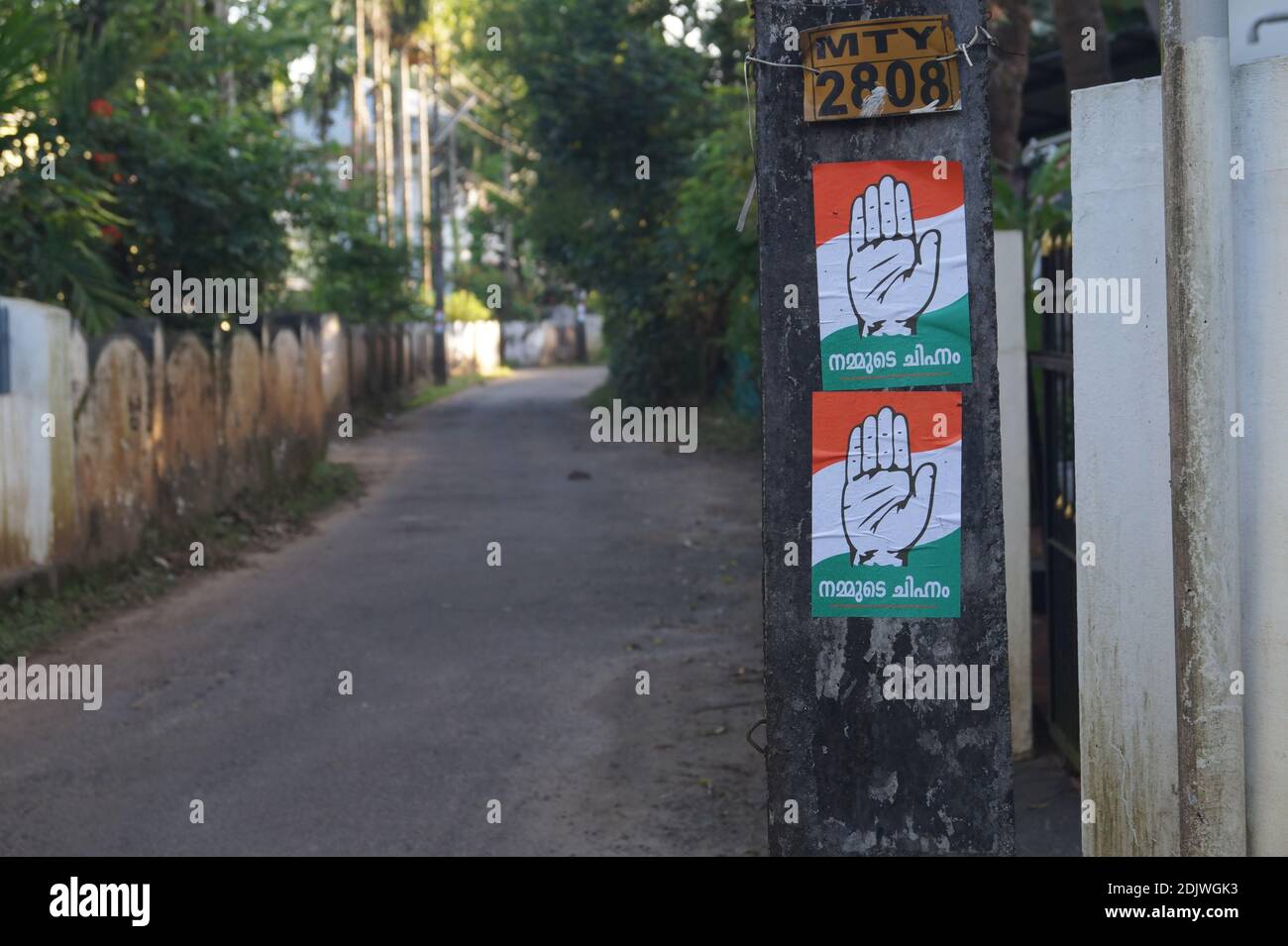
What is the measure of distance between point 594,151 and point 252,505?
1327 centimetres

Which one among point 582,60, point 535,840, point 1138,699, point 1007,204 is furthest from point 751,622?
point 582,60

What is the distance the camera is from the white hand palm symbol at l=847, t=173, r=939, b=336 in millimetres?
3986

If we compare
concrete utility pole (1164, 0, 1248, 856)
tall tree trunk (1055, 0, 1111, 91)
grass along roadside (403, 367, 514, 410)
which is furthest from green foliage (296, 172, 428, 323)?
concrete utility pole (1164, 0, 1248, 856)

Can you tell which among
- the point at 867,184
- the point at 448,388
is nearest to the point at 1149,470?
the point at 867,184

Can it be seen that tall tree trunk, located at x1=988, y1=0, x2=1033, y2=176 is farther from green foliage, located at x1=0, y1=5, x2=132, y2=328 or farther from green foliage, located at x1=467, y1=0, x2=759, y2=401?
green foliage, located at x1=467, y1=0, x2=759, y2=401

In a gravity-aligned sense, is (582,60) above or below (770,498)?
above

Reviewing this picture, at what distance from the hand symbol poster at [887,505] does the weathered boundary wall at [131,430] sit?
6.16 meters

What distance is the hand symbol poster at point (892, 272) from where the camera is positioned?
3.98 metres

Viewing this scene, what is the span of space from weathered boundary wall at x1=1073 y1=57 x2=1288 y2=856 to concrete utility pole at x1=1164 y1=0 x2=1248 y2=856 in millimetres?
98

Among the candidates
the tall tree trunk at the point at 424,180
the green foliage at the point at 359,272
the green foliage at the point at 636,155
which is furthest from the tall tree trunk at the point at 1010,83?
the tall tree trunk at the point at 424,180

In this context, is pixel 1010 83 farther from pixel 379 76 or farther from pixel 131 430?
pixel 379 76

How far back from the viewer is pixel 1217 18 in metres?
3.86

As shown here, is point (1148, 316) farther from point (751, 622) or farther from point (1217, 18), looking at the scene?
point (751, 622)

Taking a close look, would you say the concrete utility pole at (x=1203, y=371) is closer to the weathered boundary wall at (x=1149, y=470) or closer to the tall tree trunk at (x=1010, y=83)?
the weathered boundary wall at (x=1149, y=470)
